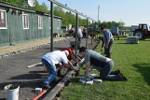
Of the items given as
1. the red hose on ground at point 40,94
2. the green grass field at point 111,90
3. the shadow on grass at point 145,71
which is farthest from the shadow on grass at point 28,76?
the shadow on grass at point 145,71

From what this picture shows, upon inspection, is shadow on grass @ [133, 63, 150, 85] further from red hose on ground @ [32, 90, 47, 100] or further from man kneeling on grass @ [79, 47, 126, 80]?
red hose on ground @ [32, 90, 47, 100]

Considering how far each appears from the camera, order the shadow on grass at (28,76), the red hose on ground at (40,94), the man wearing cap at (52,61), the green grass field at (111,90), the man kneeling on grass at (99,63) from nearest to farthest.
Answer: the red hose on ground at (40,94)
the green grass field at (111,90)
the man wearing cap at (52,61)
the man kneeling on grass at (99,63)
the shadow on grass at (28,76)

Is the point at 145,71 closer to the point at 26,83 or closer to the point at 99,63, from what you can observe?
the point at 99,63

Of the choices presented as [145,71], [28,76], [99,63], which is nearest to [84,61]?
[99,63]

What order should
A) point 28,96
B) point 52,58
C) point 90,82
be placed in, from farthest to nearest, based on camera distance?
1. point 90,82
2. point 52,58
3. point 28,96

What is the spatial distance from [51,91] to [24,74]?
3.55m

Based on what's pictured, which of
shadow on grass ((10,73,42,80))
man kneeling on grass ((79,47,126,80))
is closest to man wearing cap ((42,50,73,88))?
man kneeling on grass ((79,47,126,80))

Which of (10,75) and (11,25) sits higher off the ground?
(11,25)

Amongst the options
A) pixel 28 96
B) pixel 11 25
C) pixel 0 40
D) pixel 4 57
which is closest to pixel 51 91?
pixel 28 96

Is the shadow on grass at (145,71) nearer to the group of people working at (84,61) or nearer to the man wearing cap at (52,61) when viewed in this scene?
the group of people working at (84,61)

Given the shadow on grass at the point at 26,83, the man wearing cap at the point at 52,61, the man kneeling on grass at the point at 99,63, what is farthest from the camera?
the man kneeling on grass at the point at 99,63

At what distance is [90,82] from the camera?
1039 centimetres

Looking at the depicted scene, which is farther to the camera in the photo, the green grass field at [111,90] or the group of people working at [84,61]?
the group of people working at [84,61]

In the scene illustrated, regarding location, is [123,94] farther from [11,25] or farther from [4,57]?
Answer: [11,25]
